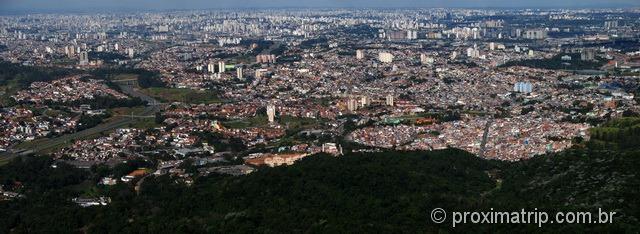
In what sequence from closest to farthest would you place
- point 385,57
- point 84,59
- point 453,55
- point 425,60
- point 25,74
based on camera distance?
point 25,74 < point 425,60 < point 385,57 < point 453,55 < point 84,59

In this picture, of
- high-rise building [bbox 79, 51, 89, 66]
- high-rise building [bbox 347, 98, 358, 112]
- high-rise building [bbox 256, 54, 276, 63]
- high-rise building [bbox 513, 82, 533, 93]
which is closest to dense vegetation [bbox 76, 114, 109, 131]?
high-rise building [bbox 347, 98, 358, 112]

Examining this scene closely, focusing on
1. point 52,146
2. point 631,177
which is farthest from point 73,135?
point 631,177

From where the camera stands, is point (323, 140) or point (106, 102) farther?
point (106, 102)

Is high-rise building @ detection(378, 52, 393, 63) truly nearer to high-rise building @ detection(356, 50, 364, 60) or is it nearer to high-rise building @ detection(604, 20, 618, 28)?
high-rise building @ detection(356, 50, 364, 60)

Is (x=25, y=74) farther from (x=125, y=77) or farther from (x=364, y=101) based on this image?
(x=364, y=101)

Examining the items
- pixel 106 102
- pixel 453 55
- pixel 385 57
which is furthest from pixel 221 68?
pixel 453 55
